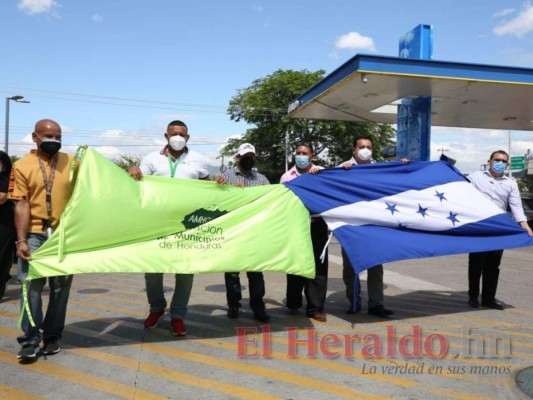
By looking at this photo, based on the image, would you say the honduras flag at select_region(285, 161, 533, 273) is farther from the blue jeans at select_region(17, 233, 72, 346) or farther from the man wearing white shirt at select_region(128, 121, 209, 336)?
the blue jeans at select_region(17, 233, 72, 346)

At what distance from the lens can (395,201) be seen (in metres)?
5.46

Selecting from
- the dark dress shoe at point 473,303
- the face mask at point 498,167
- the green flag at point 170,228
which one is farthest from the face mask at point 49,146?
the dark dress shoe at point 473,303

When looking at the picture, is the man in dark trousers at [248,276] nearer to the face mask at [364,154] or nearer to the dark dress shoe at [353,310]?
the dark dress shoe at [353,310]

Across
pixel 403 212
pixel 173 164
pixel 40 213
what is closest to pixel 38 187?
pixel 40 213

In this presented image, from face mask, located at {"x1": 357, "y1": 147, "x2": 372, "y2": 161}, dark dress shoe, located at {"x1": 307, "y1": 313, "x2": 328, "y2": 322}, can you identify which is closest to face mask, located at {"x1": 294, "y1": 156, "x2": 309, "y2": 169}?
face mask, located at {"x1": 357, "y1": 147, "x2": 372, "y2": 161}

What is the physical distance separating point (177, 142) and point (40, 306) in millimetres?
1782

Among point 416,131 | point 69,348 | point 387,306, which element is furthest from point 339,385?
point 416,131

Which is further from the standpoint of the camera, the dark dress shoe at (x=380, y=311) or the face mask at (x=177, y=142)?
the dark dress shoe at (x=380, y=311)

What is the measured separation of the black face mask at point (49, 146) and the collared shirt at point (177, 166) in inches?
33.9

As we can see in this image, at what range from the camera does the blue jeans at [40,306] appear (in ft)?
13.1

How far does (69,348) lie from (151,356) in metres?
0.71

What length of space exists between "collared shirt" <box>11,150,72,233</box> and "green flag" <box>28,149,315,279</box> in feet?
0.29

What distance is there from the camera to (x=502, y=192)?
6.10m

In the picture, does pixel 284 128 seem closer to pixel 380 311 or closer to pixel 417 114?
pixel 417 114
